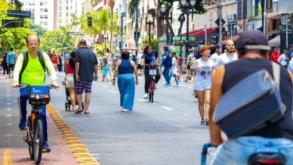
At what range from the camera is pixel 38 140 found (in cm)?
1218

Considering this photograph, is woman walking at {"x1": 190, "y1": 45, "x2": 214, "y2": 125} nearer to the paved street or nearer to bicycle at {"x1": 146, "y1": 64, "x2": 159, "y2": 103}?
the paved street

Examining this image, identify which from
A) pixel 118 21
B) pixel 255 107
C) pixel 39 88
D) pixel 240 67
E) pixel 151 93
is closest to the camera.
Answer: pixel 255 107

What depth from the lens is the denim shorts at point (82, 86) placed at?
22286 mm

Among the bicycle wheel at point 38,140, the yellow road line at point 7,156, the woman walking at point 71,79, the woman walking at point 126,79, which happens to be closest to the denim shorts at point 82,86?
the woman walking at point 71,79

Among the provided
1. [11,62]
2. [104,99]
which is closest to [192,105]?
[104,99]

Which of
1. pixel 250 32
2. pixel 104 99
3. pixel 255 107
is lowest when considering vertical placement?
pixel 104 99

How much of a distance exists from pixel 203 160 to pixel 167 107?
19.3 metres

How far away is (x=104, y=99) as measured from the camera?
29984 millimetres

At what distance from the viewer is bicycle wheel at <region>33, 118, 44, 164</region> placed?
12055mm

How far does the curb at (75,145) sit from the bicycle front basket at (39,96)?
36.0 inches

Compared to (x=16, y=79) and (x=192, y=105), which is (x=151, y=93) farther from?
(x=16, y=79)

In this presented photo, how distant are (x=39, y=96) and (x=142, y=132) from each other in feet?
17.3

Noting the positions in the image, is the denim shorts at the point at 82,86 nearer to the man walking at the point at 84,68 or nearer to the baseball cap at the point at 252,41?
the man walking at the point at 84,68

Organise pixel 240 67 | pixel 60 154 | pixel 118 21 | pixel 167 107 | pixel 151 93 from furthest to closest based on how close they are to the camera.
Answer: pixel 118 21 < pixel 151 93 < pixel 167 107 < pixel 60 154 < pixel 240 67
